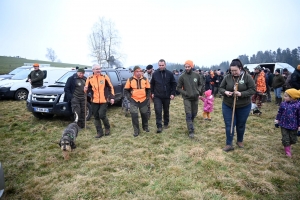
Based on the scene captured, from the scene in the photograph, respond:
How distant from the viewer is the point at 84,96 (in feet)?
19.3

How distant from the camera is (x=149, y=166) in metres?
3.78

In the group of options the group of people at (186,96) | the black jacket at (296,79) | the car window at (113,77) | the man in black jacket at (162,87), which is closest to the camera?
the group of people at (186,96)

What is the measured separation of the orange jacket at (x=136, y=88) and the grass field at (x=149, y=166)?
109 centimetres

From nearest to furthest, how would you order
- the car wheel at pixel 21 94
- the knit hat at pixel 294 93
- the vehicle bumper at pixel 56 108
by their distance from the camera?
the knit hat at pixel 294 93 → the vehicle bumper at pixel 56 108 → the car wheel at pixel 21 94

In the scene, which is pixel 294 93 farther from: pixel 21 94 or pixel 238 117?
pixel 21 94

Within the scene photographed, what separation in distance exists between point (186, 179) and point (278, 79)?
8794mm

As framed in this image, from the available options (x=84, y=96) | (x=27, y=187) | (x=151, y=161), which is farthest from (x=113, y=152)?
(x=84, y=96)

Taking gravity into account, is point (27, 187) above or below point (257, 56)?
below

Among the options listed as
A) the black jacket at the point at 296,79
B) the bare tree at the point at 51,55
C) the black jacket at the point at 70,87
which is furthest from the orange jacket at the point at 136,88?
the bare tree at the point at 51,55

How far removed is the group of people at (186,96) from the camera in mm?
4047

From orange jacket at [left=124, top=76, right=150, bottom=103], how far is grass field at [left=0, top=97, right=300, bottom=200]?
43.0 inches

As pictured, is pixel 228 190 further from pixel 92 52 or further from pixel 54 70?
pixel 92 52

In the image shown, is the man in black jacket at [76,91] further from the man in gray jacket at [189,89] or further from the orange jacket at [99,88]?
the man in gray jacket at [189,89]

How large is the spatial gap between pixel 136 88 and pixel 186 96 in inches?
54.6
